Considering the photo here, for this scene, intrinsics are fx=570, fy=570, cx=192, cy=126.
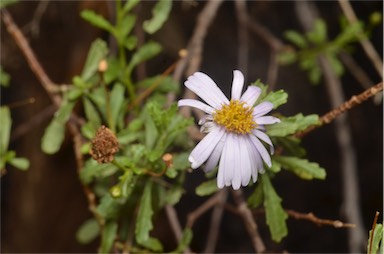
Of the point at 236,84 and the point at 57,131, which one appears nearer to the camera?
the point at 236,84

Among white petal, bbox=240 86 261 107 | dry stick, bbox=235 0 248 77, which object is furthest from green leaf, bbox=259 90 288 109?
dry stick, bbox=235 0 248 77

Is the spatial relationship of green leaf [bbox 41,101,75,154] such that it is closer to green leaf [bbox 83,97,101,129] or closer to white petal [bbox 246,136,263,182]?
green leaf [bbox 83,97,101,129]

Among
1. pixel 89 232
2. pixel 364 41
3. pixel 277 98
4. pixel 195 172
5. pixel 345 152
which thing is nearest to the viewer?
pixel 277 98

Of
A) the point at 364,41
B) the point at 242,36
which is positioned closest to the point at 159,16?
→ the point at 364,41

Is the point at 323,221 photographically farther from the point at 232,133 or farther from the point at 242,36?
the point at 242,36

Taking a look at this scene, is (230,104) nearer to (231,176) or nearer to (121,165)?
(231,176)

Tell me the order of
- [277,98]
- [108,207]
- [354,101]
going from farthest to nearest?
[108,207], [354,101], [277,98]
